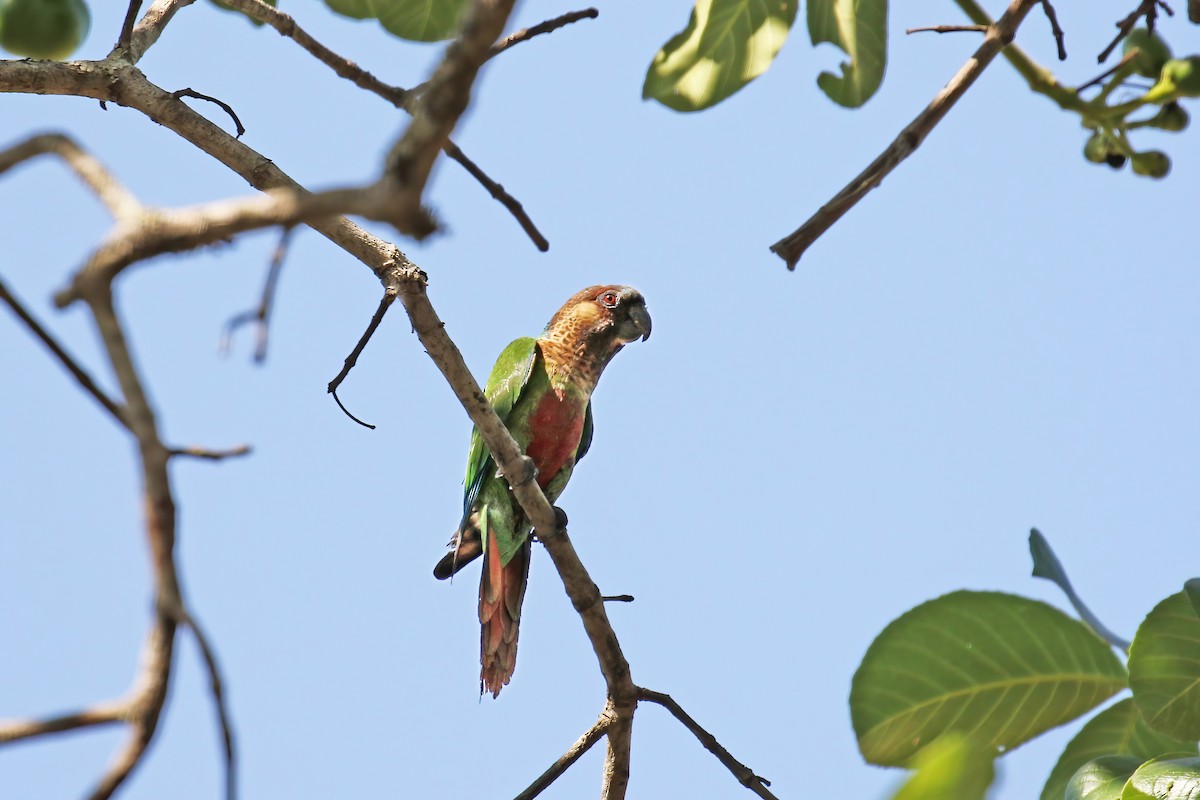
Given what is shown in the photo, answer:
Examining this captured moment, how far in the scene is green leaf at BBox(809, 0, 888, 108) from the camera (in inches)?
88.9

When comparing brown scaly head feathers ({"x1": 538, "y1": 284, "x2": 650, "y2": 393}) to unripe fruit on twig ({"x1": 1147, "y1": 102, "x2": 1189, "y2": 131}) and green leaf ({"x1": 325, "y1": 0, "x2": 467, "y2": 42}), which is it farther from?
unripe fruit on twig ({"x1": 1147, "y1": 102, "x2": 1189, "y2": 131})

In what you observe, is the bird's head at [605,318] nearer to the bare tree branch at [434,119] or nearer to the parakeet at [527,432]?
the parakeet at [527,432]

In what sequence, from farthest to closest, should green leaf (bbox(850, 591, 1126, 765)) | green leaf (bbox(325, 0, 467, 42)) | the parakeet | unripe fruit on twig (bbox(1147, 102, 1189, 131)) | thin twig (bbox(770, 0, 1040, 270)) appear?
1. the parakeet
2. green leaf (bbox(325, 0, 467, 42))
3. green leaf (bbox(850, 591, 1126, 765))
4. unripe fruit on twig (bbox(1147, 102, 1189, 131))
5. thin twig (bbox(770, 0, 1040, 270))

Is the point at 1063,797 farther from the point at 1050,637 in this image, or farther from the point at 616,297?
the point at 616,297

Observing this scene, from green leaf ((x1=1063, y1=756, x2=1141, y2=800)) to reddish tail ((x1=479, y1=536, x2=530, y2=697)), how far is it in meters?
2.26

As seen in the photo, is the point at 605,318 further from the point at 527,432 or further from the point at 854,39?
the point at 854,39

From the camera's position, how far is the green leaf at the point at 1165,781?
166cm

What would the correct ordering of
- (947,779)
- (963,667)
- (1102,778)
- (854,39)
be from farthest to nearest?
(854,39) → (963,667) → (1102,778) → (947,779)

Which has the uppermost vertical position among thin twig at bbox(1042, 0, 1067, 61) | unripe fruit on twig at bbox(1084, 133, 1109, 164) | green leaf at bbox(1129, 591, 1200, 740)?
thin twig at bbox(1042, 0, 1067, 61)

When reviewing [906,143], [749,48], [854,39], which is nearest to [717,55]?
[749,48]

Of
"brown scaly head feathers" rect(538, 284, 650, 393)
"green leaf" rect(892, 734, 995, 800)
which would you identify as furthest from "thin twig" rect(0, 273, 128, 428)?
"brown scaly head feathers" rect(538, 284, 650, 393)

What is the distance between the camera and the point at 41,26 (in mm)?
2039

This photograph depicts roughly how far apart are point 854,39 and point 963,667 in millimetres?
1243

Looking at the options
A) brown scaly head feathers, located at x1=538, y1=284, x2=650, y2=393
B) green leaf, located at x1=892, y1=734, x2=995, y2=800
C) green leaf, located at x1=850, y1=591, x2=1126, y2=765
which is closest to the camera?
green leaf, located at x1=892, y1=734, x2=995, y2=800
